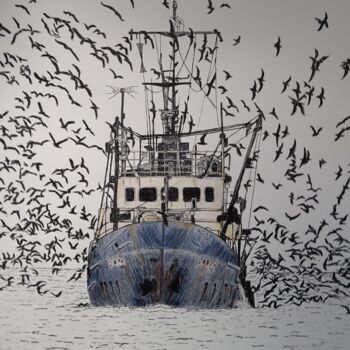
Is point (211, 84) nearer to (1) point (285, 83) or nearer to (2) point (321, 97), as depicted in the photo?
(1) point (285, 83)

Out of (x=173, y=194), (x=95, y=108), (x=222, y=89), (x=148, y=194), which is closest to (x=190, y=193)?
(x=173, y=194)

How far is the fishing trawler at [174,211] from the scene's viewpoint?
10.6 ft

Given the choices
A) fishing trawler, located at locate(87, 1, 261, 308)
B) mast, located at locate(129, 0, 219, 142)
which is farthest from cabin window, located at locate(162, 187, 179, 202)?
mast, located at locate(129, 0, 219, 142)

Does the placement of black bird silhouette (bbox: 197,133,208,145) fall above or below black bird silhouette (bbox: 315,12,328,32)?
below

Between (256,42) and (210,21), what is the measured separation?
238mm

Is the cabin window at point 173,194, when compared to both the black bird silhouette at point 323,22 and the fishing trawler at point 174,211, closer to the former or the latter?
the fishing trawler at point 174,211

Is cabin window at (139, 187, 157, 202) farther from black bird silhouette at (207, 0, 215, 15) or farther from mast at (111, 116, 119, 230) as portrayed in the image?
black bird silhouette at (207, 0, 215, 15)

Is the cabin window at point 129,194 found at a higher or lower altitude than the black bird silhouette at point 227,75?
lower

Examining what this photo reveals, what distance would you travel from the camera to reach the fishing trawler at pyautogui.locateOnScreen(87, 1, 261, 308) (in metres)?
3.22

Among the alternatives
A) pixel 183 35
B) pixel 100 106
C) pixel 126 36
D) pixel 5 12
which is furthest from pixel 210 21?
pixel 5 12

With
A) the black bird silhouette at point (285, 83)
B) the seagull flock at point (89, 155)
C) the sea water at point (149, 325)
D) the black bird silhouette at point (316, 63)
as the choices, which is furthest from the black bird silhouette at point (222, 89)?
the sea water at point (149, 325)

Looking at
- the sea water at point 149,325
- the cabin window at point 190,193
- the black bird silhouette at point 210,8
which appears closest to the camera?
the sea water at point 149,325

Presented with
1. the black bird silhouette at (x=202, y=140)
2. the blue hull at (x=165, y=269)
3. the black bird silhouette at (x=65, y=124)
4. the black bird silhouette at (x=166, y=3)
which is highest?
the black bird silhouette at (x=166, y=3)

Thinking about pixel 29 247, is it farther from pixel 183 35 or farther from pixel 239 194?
pixel 183 35
